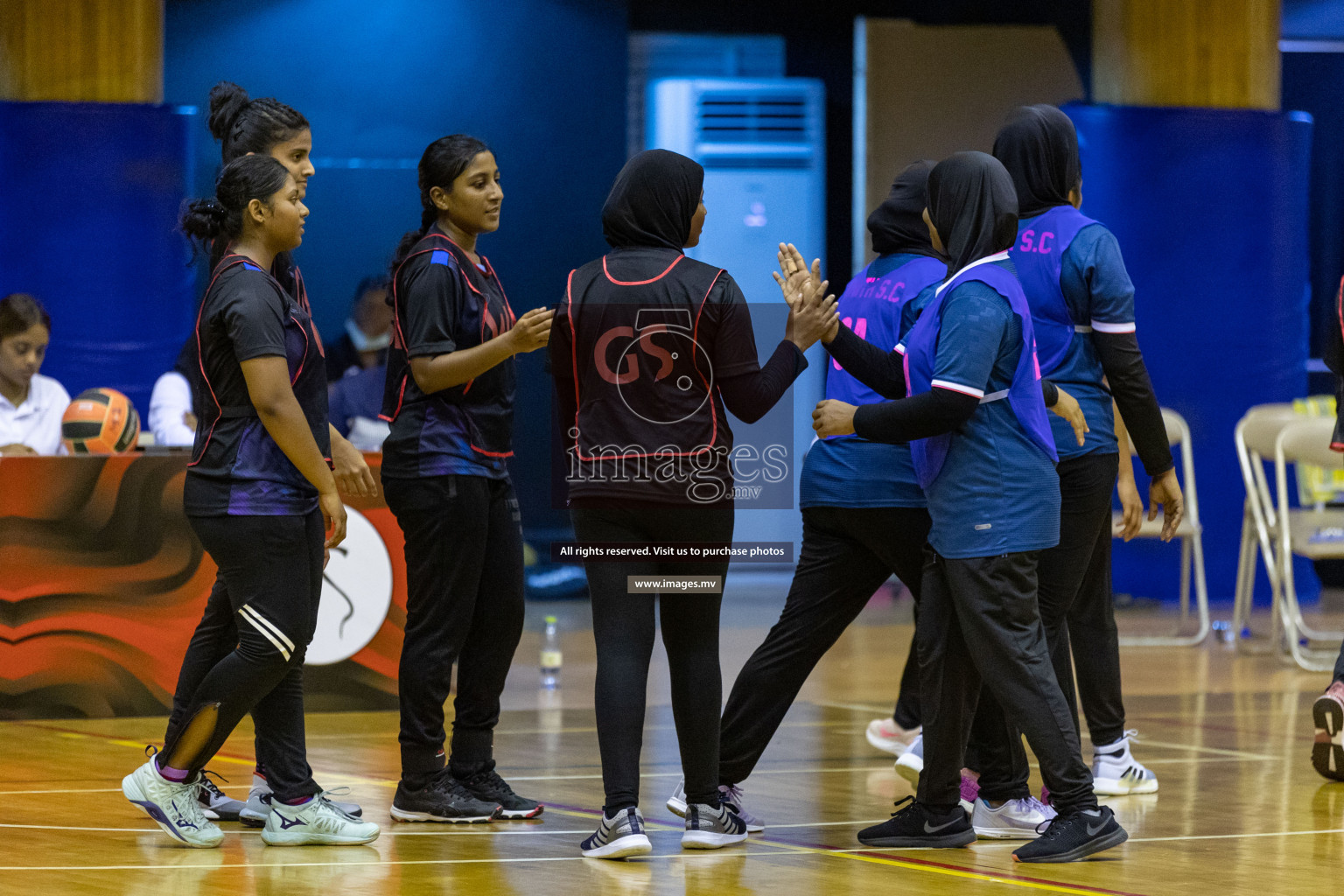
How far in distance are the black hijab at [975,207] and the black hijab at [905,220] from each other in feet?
1.60

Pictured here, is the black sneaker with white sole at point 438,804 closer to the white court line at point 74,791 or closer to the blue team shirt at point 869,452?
the white court line at point 74,791

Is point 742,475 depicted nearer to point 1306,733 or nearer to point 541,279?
point 1306,733

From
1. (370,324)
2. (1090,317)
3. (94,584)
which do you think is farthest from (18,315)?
(1090,317)

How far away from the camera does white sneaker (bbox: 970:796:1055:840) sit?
408cm

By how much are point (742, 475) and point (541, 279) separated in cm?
522

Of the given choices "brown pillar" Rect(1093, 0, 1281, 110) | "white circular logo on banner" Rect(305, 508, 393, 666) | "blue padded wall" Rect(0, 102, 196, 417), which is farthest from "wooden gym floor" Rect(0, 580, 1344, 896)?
"brown pillar" Rect(1093, 0, 1281, 110)

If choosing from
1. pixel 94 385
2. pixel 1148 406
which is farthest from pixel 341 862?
pixel 94 385

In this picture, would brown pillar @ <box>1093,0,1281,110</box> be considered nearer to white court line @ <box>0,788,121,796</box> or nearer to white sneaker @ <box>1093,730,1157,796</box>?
white sneaker @ <box>1093,730,1157,796</box>

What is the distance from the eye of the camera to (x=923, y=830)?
13.0ft

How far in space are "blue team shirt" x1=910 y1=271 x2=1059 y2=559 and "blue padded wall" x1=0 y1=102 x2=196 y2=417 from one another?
5.77 m

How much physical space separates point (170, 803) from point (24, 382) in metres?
3.12

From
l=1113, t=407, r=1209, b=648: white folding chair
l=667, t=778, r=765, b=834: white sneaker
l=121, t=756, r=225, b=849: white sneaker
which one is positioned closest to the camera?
l=121, t=756, r=225, b=849: white sneaker

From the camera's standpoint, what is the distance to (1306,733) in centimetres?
580

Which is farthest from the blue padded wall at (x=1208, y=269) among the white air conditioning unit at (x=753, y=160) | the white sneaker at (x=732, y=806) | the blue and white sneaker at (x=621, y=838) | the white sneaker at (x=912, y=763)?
the blue and white sneaker at (x=621, y=838)
